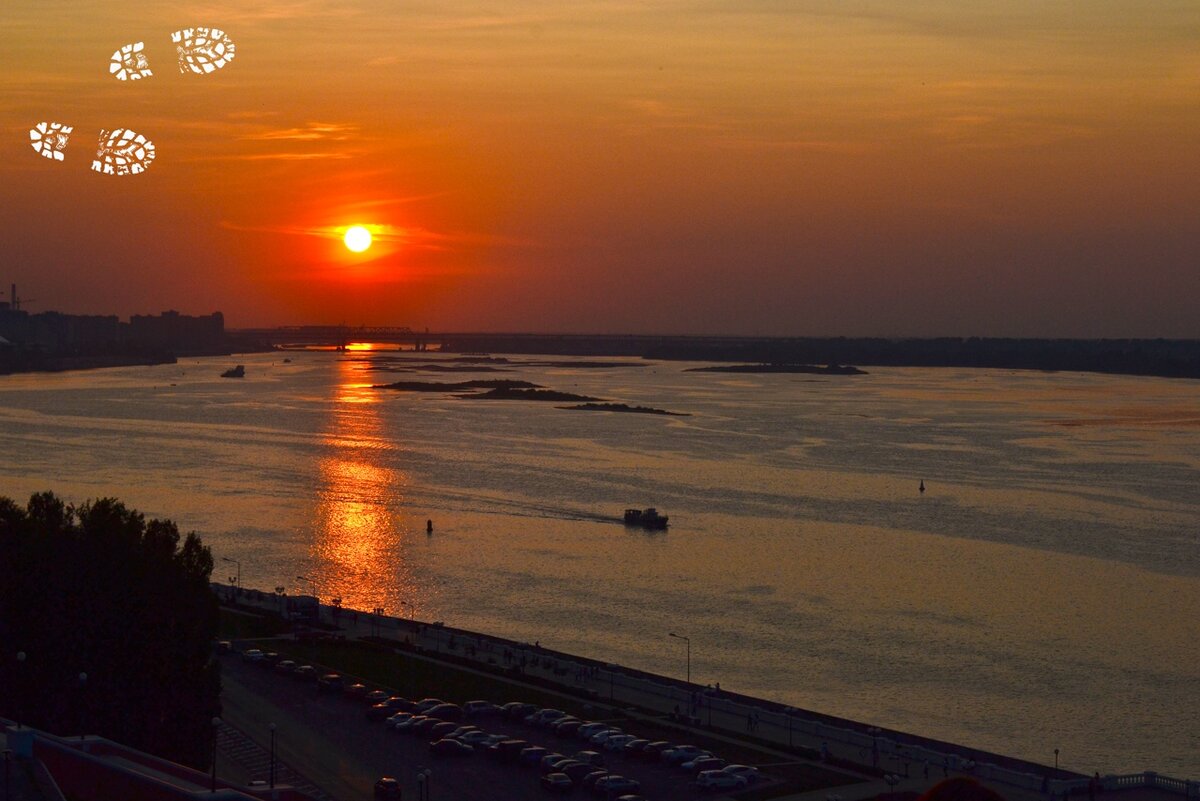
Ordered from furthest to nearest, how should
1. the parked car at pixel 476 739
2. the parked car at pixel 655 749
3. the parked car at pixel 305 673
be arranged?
the parked car at pixel 305 673 < the parked car at pixel 476 739 < the parked car at pixel 655 749

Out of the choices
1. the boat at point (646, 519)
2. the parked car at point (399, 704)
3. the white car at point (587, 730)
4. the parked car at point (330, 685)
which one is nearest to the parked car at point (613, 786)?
the white car at point (587, 730)

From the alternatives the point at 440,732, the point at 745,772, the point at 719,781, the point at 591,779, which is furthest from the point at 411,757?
the point at 745,772

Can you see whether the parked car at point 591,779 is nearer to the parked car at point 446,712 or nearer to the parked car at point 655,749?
the parked car at point 655,749

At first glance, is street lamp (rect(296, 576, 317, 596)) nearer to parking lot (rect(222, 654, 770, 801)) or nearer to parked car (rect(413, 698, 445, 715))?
parking lot (rect(222, 654, 770, 801))

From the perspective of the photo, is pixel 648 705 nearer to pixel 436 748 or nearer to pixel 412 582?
pixel 436 748

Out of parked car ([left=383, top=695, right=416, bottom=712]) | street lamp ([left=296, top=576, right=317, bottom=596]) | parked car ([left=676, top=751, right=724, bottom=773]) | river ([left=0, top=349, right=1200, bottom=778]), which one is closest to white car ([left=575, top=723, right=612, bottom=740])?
parked car ([left=676, top=751, right=724, bottom=773])

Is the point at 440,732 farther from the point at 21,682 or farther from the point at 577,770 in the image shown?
the point at 21,682

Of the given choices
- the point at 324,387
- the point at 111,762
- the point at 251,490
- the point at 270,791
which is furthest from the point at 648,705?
the point at 324,387
